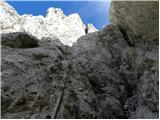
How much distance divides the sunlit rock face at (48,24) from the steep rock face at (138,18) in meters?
14.0

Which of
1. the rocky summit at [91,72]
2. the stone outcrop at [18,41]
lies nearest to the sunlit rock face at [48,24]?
the stone outcrop at [18,41]

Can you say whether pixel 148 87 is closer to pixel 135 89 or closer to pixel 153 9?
pixel 135 89

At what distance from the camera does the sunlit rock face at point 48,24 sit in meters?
34.5

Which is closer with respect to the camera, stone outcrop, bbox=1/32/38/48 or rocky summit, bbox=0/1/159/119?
rocky summit, bbox=0/1/159/119

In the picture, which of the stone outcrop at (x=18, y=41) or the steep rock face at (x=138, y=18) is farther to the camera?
the steep rock face at (x=138, y=18)

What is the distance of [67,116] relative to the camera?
11867mm

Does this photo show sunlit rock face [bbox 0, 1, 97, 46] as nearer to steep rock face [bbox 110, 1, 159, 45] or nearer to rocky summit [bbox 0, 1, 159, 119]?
rocky summit [bbox 0, 1, 159, 119]

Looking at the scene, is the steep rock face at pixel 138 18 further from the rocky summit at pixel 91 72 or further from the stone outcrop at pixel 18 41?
the stone outcrop at pixel 18 41

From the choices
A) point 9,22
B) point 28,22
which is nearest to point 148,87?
point 9,22

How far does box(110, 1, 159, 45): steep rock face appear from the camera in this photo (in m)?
17.7

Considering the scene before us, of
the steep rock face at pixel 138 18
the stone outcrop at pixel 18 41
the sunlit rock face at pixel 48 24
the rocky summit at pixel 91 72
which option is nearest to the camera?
the rocky summit at pixel 91 72

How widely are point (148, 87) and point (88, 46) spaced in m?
6.21

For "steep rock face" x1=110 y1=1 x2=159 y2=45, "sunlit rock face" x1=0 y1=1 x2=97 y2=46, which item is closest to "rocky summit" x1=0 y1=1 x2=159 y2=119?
"steep rock face" x1=110 y1=1 x2=159 y2=45

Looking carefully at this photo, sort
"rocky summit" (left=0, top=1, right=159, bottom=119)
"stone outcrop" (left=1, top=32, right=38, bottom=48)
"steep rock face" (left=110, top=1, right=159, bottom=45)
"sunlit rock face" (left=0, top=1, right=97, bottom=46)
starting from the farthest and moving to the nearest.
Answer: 1. "sunlit rock face" (left=0, top=1, right=97, bottom=46)
2. "steep rock face" (left=110, top=1, right=159, bottom=45)
3. "stone outcrop" (left=1, top=32, right=38, bottom=48)
4. "rocky summit" (left=0, top=1, right=159, bottom=119)
